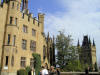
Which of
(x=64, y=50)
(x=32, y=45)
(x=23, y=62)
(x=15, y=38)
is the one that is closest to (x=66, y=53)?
(x=64, y=50)

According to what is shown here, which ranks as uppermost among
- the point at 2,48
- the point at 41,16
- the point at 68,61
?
the point at 41,16

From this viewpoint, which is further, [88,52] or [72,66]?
[88,52]

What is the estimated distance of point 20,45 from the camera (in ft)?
86.9

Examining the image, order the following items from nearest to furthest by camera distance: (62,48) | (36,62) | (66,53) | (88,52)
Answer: (36,62) → (66,53) → (62,48) → (88,52)

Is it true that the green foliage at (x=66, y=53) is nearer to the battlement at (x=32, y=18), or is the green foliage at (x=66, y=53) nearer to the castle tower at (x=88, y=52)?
the battlement at (x=32, y=18)

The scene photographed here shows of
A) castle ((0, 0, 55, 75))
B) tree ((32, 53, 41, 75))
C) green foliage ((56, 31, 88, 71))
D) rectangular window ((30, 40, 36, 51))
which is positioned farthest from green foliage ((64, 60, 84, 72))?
rectangular window ((30, 40, 36, 51))

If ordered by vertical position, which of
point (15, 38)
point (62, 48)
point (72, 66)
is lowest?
point (72, 66)

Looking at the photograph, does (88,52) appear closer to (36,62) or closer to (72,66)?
(72,66)

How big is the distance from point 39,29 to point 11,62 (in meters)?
12.7

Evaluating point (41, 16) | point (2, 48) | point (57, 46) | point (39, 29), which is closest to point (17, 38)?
point (2, 48)

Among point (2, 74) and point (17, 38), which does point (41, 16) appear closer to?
point (17, 38)

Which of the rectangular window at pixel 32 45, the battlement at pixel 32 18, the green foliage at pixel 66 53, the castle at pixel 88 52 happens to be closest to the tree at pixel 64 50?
the green foliage at pixel 66 53

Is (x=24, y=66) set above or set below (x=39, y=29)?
below

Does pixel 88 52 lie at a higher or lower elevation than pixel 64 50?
lower
